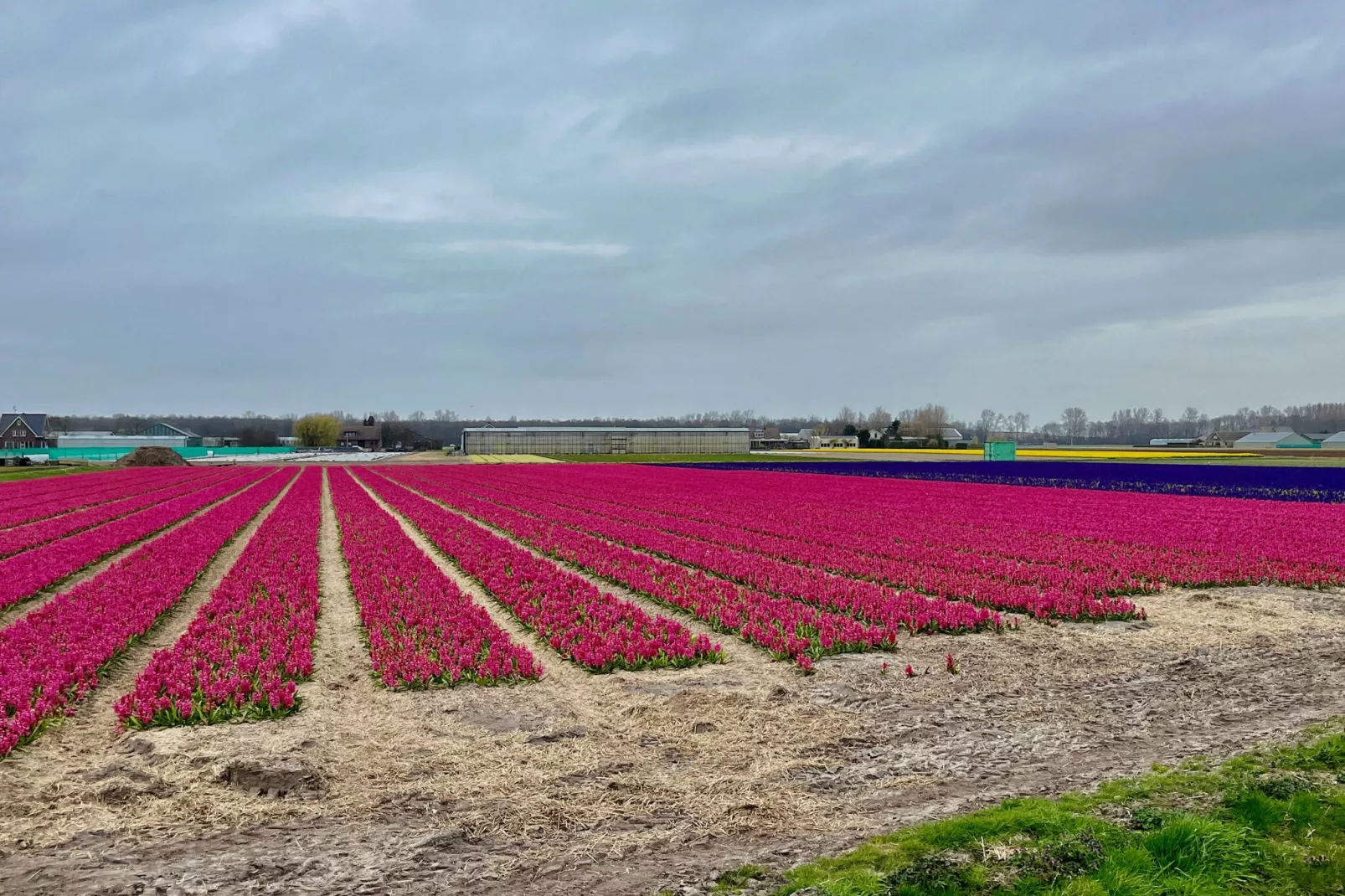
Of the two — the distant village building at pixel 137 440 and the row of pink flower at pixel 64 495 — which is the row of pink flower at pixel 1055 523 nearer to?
the row of pink flower at pixel 64 495

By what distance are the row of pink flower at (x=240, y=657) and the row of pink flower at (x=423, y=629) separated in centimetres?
96

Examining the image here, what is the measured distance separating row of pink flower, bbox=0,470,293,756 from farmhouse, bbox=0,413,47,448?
158905mm

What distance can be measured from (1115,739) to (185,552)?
1998 centimetres

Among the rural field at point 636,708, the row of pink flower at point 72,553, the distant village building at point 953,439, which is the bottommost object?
the rural field at point 636,708

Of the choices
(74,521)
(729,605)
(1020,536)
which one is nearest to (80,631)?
(729,605)

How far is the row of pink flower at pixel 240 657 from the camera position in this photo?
881 centimetres

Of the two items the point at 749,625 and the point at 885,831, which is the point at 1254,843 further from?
the point at 749,625

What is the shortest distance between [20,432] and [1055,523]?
175 metres

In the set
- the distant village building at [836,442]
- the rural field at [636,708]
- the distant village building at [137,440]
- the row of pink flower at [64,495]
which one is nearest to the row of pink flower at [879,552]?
the rural field at [636,708]

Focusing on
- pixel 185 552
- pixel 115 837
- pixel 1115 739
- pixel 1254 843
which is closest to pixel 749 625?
pixel 1115 739

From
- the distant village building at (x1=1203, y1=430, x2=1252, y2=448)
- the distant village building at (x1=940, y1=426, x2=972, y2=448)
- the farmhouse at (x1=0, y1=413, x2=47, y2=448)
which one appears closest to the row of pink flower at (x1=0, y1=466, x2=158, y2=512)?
the farmhouse at (x1=0, y1=413, x2=47, y2=448)

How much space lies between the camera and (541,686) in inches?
401

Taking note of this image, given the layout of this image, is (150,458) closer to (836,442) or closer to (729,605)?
(729,605)

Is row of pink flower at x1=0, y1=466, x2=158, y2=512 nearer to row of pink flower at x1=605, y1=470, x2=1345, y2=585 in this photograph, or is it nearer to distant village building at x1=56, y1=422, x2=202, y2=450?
row of pink flower at x1=605, y1=470, x2=1345, y2=585
